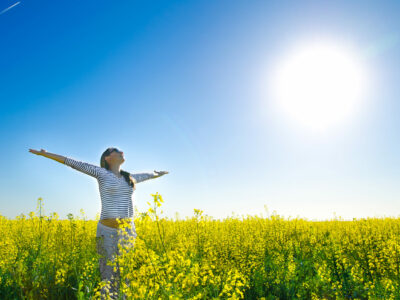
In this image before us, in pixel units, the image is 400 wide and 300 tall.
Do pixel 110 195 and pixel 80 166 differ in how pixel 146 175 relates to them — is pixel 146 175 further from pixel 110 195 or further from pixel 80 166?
pixel 80 166

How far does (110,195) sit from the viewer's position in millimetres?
3771

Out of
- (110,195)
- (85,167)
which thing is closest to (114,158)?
(85,167)

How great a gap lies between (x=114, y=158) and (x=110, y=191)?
0.50m

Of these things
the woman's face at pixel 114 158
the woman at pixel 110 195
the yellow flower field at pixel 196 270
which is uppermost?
the woman's face at pixel 114 158

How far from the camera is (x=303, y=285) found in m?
4.00

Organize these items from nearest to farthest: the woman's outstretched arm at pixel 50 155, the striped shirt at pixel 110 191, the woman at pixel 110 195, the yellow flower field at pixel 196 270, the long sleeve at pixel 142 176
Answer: the yellow flower field at pixel 196 270 < the woman at pixel 110 195 < the striped shirt at pixel 110 191 < the woman's outstretched arm at pixel 50 155 < the long sleeve at pixel 142 176

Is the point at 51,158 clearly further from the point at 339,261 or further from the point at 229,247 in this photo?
the point at 339,261

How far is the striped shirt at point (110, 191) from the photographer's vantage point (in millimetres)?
3723

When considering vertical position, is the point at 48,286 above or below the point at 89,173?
below

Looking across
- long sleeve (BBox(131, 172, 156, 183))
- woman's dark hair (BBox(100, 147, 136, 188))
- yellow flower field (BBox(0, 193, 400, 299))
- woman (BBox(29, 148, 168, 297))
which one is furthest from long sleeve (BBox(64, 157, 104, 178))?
yellow flower field (BBox(0, 193, 400, 299))

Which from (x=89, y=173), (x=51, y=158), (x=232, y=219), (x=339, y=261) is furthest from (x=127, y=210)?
(x=232, y=219)

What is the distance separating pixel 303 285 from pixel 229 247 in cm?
196

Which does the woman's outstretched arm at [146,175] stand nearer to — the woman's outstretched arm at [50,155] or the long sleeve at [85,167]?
the long sleeve at [85,167]

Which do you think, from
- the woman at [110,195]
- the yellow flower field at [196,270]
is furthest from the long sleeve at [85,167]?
the yellow flower field at [196,270]
